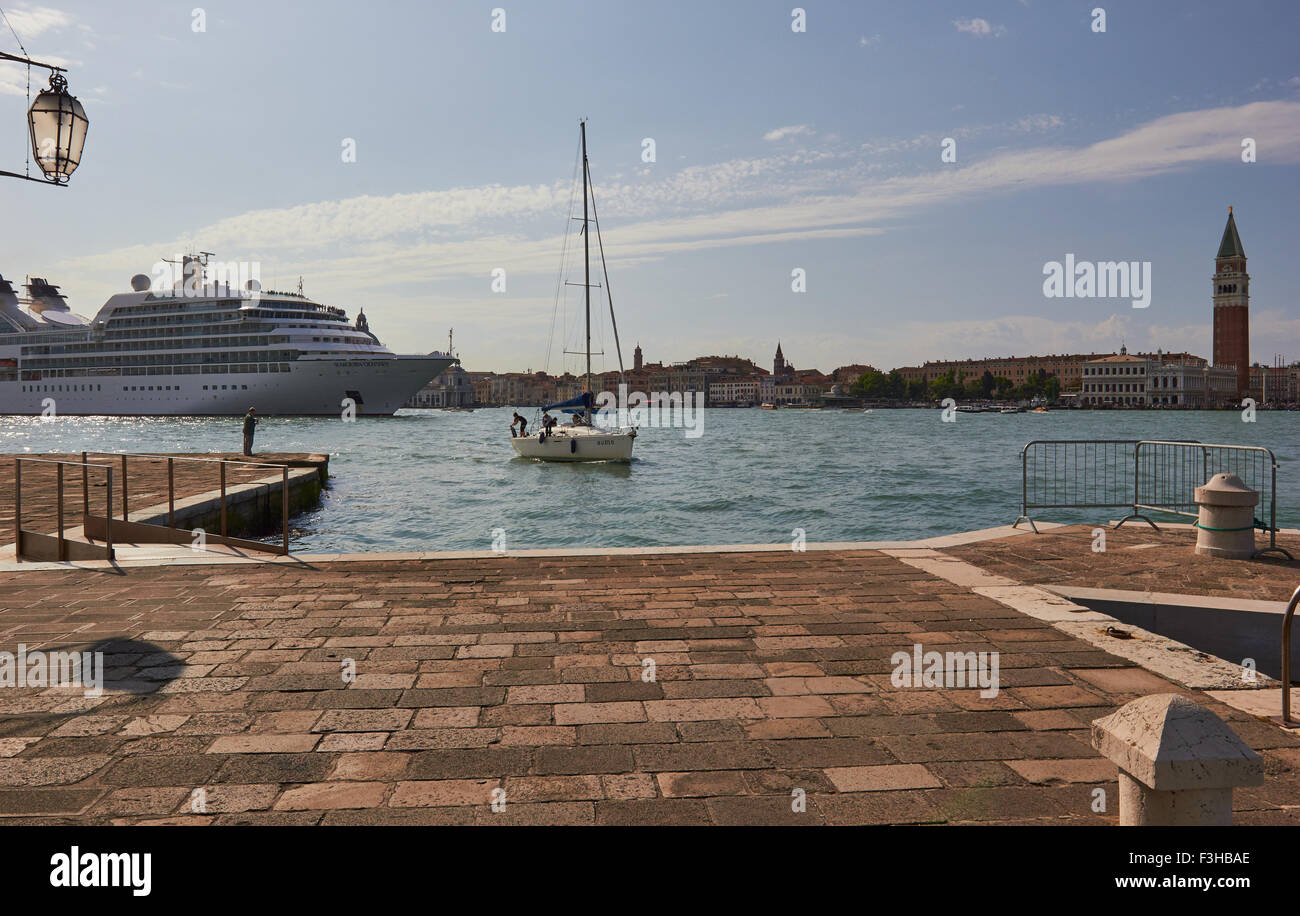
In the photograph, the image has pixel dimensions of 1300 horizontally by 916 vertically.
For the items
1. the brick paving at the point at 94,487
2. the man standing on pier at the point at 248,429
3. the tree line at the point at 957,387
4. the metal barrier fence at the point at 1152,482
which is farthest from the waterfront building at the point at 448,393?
the brick paving at the point at 94,487

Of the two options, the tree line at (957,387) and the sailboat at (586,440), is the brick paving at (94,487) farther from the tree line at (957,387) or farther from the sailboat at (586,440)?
the tree line at (957,387)

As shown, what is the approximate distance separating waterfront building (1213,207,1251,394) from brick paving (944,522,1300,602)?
150m

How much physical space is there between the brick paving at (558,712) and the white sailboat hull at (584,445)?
91.9 ft

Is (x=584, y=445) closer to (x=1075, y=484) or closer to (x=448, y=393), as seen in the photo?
(x=1075, y=484)

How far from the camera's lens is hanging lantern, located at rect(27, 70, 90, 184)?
5953 millimetres

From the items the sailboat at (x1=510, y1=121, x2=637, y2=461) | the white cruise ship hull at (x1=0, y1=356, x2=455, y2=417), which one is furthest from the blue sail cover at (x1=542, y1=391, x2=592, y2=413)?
the white cruise ship hull at (x1=0, y1=356, x2=455, y2=417)

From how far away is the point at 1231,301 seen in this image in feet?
430

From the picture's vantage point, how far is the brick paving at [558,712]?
286cm

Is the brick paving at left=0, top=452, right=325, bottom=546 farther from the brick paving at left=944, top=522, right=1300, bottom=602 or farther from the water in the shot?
the brick paving at left=944, top=522, right=1300, bottom=602

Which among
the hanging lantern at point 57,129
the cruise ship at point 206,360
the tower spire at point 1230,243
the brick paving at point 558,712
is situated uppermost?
the tower spire at point 1230,243
